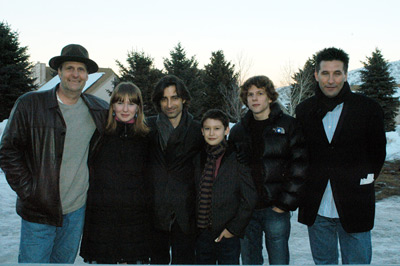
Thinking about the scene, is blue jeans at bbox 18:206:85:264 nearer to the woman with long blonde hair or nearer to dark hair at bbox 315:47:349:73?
the woman with long blonde hair

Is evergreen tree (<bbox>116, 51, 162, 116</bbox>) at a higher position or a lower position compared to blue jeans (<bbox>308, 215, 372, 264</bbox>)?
higher

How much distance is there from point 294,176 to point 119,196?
156 cm

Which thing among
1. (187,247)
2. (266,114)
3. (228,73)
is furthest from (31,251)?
(228,73)

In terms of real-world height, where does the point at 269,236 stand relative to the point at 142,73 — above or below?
below

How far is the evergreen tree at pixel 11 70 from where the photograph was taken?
76.5 feet

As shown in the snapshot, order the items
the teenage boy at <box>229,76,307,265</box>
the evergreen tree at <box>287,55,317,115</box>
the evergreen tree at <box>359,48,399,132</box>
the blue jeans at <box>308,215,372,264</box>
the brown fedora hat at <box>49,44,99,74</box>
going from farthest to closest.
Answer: the evergreen tree at <box>359,48,399,132</box> < the evergreen tree at <box>287,55,317,115</box> < the brown fedora hat at <box>49,44,99,74</box> < the teenage boy at <box>229,76,307,265</box> < the blue jeans at <box>308,215,372,264</box>

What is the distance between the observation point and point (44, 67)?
48000 mm

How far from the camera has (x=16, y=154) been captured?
2.63 meters

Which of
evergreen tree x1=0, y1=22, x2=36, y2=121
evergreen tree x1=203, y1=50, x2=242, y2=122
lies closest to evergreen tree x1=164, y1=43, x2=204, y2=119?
evergreen tree x1=203, y1=50, x2=242, y2=122

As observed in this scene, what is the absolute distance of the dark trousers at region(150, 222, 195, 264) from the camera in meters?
2.85

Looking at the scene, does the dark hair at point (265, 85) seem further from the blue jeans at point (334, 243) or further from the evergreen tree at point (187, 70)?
the evergreen tree at point (187, 70)

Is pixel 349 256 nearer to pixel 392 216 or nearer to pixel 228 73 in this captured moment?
pixel 392 216

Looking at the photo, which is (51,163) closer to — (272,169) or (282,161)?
(272,169)

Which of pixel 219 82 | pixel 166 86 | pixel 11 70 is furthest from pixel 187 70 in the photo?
Answer: pixel 166 86
